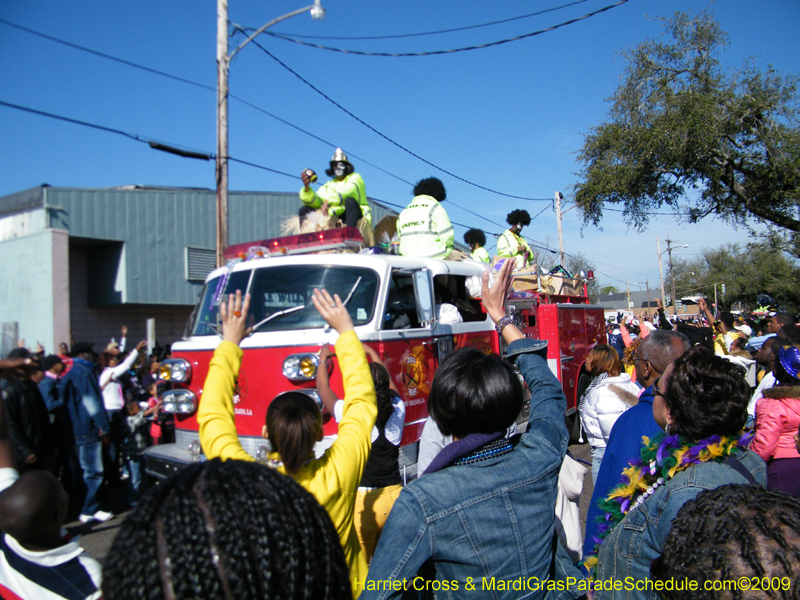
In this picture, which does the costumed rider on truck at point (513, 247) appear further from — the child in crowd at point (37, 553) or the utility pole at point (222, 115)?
the child in crowd at point (37, 553)

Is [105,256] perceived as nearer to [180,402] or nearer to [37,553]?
[180,402]

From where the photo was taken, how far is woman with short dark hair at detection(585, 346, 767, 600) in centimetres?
179

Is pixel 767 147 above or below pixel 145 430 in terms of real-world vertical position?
above

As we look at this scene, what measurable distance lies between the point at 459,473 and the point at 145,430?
6.65 metres

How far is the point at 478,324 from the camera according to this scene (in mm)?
5988

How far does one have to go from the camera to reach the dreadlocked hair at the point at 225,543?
85 cm

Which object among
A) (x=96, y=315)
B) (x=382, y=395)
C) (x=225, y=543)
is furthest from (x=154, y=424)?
(x=96, y=315)

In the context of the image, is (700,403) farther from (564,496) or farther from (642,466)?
(564,496)

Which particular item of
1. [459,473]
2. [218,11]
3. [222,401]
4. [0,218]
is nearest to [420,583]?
[459,473]

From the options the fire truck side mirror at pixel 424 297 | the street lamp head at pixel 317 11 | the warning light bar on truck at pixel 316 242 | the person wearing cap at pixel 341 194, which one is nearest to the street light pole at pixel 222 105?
the street lamp head at pixel 317 11

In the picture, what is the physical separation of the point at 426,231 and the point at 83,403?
4268 mm

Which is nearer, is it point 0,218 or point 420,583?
point 420,583

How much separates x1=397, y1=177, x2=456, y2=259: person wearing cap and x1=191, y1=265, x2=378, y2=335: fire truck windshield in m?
1.41

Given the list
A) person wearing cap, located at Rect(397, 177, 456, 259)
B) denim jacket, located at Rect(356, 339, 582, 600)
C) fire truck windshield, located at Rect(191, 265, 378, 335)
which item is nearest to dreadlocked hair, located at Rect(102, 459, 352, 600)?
denim jacket, located at Rect(356, 339, 582, 600)
